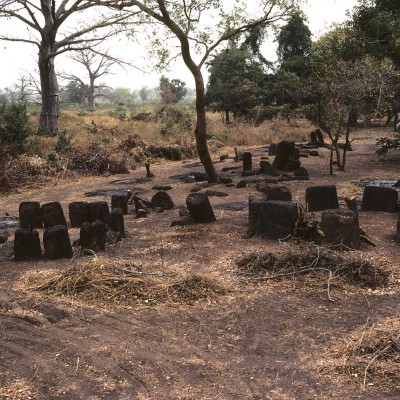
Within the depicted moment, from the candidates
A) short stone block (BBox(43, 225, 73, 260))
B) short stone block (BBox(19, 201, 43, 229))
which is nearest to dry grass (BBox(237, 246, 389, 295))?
short stone block (BBox(43, 225, 73, 260))

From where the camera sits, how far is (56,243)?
6.70 metres

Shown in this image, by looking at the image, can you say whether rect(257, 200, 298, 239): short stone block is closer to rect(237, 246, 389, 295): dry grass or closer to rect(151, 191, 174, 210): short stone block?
rect(237, 246, 389, 295): dry grass

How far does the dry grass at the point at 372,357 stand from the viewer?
371cm

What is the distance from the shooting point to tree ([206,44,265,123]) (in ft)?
90.2

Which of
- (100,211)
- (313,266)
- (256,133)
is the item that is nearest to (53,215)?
(100,211)

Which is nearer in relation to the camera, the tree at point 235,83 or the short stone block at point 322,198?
the short stone block at point 322,198

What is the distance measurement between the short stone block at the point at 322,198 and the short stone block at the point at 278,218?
1.86m

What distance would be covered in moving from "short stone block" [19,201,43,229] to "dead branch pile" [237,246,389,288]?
13.3ft

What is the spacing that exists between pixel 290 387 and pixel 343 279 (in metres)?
2.25

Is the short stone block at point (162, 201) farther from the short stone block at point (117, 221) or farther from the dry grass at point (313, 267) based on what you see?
the dry grass at point (313, 267)

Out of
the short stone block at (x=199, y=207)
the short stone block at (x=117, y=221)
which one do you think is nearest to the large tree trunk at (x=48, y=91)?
the short stone block at (x=199, y=207)

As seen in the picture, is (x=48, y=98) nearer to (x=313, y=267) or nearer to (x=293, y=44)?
(x=293, y=44)

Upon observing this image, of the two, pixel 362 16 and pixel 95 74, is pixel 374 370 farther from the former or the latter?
pixel 95 74

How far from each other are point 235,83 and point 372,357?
25443 millimetres
